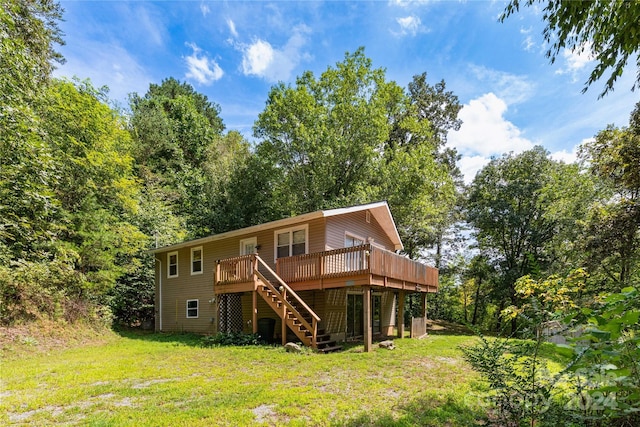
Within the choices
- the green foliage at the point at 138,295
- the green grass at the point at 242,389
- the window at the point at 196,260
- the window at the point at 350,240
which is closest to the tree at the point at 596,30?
the green grass at the point at 242,389

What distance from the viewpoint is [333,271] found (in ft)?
36.1

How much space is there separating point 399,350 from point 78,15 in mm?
16034

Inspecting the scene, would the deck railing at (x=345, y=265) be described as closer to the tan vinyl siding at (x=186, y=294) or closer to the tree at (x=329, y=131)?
the tan vinyl siding at (x=186, y=294)

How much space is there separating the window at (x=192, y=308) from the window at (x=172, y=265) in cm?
180

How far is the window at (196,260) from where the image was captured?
53.5ft

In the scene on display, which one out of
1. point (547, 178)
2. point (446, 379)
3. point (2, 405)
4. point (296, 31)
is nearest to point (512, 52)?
point (446, 379)

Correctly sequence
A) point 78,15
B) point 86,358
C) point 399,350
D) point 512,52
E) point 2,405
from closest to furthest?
point 2,405, point 512,52, point 86,358, point 399,350, point 78,15

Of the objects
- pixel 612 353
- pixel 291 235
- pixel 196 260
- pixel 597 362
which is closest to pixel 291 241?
pixel 291 235

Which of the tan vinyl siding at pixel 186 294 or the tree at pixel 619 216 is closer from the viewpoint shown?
the tree at pixel 619 216

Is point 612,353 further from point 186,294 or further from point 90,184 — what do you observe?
point 90,184

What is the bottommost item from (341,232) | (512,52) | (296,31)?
(341,232)

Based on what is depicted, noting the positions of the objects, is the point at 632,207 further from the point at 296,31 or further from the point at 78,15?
the point at 78,15

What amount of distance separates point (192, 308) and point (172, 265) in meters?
2.75

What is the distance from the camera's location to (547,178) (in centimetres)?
1956
